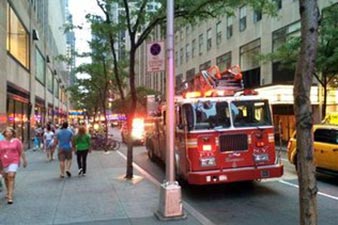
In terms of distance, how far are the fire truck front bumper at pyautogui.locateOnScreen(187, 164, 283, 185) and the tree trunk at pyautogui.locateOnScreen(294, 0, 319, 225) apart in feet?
19.1

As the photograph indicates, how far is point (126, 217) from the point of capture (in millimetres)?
8648

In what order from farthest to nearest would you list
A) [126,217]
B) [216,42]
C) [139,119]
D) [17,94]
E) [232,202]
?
[216,42] < [139,119] < [17,94] < [232,202] < [126,217]

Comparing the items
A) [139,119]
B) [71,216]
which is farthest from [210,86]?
[139,119]

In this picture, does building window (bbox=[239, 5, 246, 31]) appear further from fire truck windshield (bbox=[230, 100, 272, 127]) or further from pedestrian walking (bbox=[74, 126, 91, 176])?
fire truck windshield (bbox=[230, 100, 272, 127])

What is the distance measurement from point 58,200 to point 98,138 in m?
18.1

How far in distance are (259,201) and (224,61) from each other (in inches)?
1297

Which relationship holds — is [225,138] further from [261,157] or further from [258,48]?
[258,48]

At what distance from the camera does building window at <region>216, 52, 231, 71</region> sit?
4169cm

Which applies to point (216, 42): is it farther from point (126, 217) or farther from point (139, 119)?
point (126, 217)

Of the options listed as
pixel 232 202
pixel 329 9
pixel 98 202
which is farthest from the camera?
pixel 329 9

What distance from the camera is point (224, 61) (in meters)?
43.0

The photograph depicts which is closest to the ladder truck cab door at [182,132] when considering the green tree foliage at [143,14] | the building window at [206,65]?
the green tree foliage at [143,14]

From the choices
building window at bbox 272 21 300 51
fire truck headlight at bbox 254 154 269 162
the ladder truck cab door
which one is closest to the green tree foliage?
the ladder truck cab door

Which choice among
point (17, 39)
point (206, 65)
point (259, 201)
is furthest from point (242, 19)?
point (259, 201)
